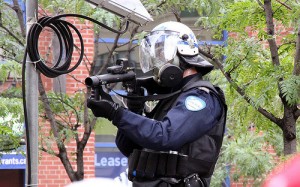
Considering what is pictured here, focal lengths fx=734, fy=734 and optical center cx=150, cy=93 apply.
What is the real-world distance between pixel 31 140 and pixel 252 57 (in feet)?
6.83

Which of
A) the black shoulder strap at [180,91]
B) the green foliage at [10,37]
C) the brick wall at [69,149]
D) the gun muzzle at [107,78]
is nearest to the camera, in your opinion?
the gun muzzle at [107,78]

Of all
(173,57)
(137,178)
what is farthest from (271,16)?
(137,178)

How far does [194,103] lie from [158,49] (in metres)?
0.41

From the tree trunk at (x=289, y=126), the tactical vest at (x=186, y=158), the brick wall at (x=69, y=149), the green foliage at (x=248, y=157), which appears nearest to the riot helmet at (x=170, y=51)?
the tactical vest at (x=186, y=158)

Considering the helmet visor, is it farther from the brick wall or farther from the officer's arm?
the brick wall

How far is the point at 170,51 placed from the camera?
4102mm

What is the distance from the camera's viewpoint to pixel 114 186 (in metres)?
2.06

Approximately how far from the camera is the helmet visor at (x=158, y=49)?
4.10 metres

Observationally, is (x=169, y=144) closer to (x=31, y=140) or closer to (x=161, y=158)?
(x=161, y=158)

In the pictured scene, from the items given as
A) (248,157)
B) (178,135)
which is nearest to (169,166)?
(178,135)

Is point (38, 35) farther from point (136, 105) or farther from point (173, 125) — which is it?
point (173, 125)

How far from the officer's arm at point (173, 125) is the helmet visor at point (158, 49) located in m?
0.28

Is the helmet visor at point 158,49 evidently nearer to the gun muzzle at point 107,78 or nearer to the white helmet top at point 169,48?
the white helmet top at point 169,48

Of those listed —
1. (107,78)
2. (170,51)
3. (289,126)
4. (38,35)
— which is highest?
(38,35)
